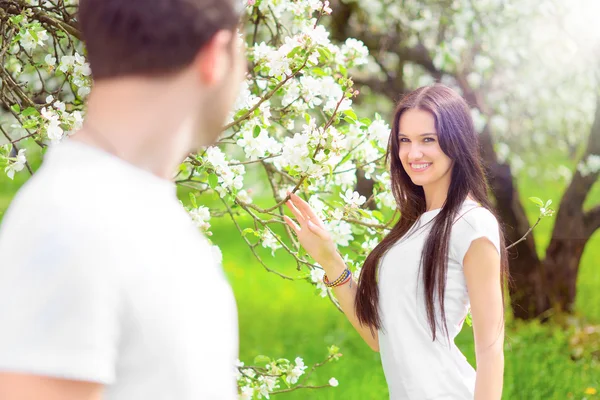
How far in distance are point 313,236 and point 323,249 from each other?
7 cm

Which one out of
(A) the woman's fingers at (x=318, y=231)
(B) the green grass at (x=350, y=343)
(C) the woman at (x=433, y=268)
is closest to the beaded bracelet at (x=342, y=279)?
(C) the woman at (x=433, y=268)

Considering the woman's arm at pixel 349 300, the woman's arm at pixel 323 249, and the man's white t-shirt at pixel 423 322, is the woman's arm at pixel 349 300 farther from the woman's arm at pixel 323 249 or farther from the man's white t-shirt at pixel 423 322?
the man's white t-shirt at pixel 423 322

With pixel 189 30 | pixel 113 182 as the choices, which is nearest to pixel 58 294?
pixel 113 182

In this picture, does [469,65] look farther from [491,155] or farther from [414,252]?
[414,252]

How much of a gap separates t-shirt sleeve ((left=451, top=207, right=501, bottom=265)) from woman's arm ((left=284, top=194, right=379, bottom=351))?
1.67ft

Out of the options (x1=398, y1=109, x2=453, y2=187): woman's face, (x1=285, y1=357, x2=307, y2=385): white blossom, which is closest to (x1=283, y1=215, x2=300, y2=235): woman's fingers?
(x1=398, y1=109, x2=453, y2=187): woman's face

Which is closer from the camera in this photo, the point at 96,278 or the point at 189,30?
the point at 96,278

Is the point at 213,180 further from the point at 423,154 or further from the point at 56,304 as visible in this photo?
the point at 56,304

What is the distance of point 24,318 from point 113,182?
8.8 inches

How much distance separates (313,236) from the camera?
287cm

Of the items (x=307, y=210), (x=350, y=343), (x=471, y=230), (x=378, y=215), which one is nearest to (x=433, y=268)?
(x=471, y=230)

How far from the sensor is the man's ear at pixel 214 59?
1.11m

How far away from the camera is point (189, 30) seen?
3.51 feet

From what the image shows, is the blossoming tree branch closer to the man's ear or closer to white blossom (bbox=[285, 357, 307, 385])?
white blossom (bbox=[285, 357, 307, 385])
